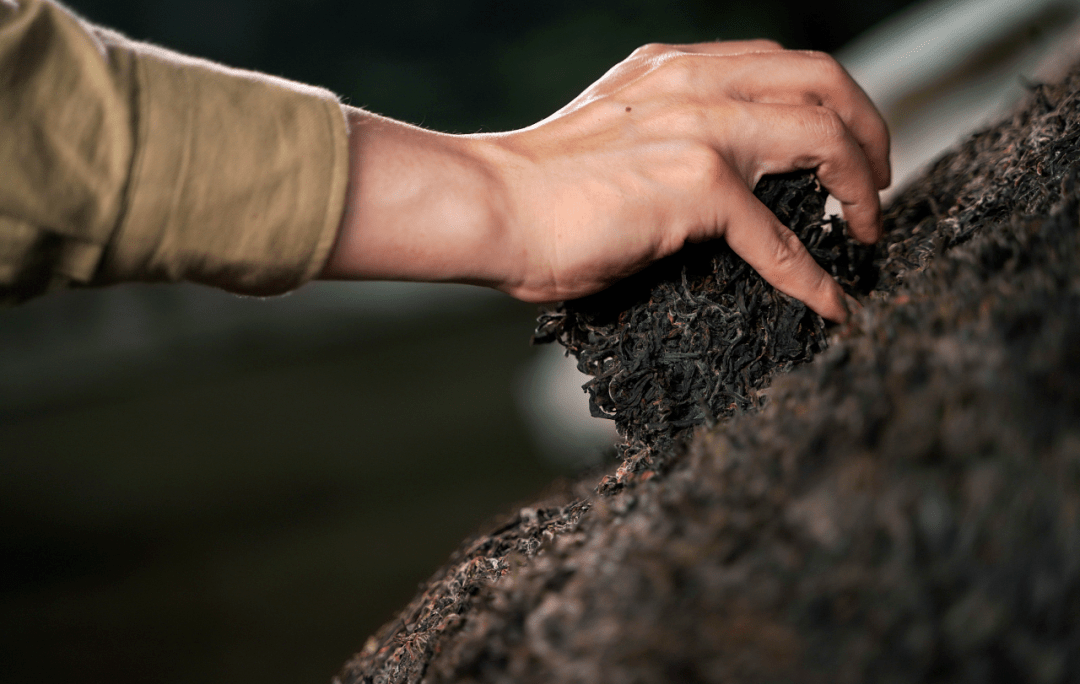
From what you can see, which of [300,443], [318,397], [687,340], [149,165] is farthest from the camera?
[318,397]

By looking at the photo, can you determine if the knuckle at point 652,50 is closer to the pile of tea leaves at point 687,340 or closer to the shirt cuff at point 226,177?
the pile of tea leaves at point 687,340

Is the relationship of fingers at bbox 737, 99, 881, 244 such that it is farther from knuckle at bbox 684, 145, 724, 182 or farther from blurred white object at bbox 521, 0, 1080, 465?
blurred white object at bbox 521, 0, 1080, 465

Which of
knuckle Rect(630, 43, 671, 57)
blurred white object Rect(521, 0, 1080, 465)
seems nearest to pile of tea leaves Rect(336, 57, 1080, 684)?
knuckle Rect(630, 43, 671, 57)

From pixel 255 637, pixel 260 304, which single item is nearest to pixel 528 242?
pixel 255 637

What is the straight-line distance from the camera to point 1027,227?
0.27m

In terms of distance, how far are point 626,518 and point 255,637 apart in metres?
1.30

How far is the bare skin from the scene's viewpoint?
339mm

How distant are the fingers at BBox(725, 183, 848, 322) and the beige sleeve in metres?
0.21

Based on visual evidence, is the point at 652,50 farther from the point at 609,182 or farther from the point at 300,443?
the point at 300,443

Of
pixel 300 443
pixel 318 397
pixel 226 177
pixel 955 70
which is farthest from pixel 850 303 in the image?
pixel 318 397

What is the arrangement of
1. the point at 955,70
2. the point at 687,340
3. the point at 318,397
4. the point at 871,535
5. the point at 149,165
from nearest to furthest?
1. the point at 871,535
2. the point at 149,165
3. the point at 687,340
4. the point at 955,70
5. the point at 318,397

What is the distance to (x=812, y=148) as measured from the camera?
39 centimetres

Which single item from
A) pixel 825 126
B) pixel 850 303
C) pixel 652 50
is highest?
pixel 652 50

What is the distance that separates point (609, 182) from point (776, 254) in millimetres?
102
